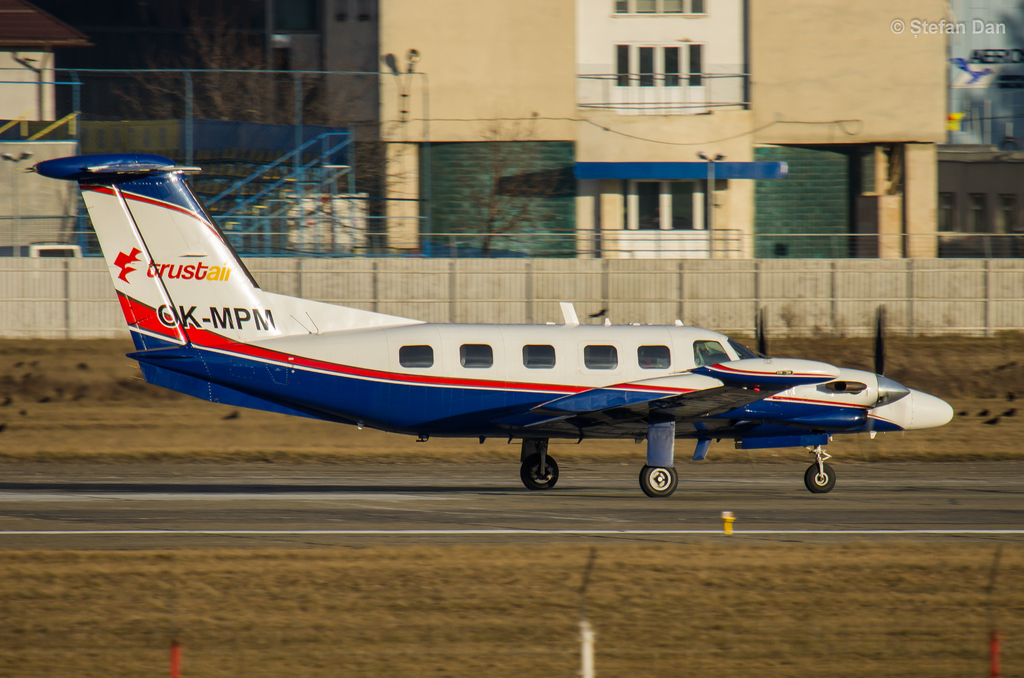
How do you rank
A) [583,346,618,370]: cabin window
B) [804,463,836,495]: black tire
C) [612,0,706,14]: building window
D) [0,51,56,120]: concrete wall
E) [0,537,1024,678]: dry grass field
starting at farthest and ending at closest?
[612,0,706,14]: building window < [0,51,56,120]: concrete wall < [804,463,836,495]: black tire < [583,346,618,370]: cabin window < [0,537,1024,678]: dry grass field

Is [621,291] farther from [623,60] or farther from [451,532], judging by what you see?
[451,532]

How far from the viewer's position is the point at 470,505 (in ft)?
55.6

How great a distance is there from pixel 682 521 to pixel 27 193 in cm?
2564

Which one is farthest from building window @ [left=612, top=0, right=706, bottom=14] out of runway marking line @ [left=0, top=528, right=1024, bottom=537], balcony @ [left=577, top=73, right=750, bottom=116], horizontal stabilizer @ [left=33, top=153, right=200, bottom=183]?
runway marking line @ [left=0, top=528, right=1024, bottom=537]

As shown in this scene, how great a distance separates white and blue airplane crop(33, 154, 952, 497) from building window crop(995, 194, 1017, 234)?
4444cm

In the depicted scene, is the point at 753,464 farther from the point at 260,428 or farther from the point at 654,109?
the point at 654,109

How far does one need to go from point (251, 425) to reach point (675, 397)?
39.9 ft

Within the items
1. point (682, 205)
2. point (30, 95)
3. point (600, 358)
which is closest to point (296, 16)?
point (30, 95)

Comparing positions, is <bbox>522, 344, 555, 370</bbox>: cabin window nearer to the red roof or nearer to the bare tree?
the bare tree

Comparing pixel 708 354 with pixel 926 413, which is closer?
pixel 708 354

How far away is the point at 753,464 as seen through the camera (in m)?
23.5

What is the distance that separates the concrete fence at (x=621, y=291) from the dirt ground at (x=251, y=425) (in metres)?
1.68

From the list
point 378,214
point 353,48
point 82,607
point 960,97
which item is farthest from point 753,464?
point 960,97

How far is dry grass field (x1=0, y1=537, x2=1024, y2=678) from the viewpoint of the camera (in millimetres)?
8969
